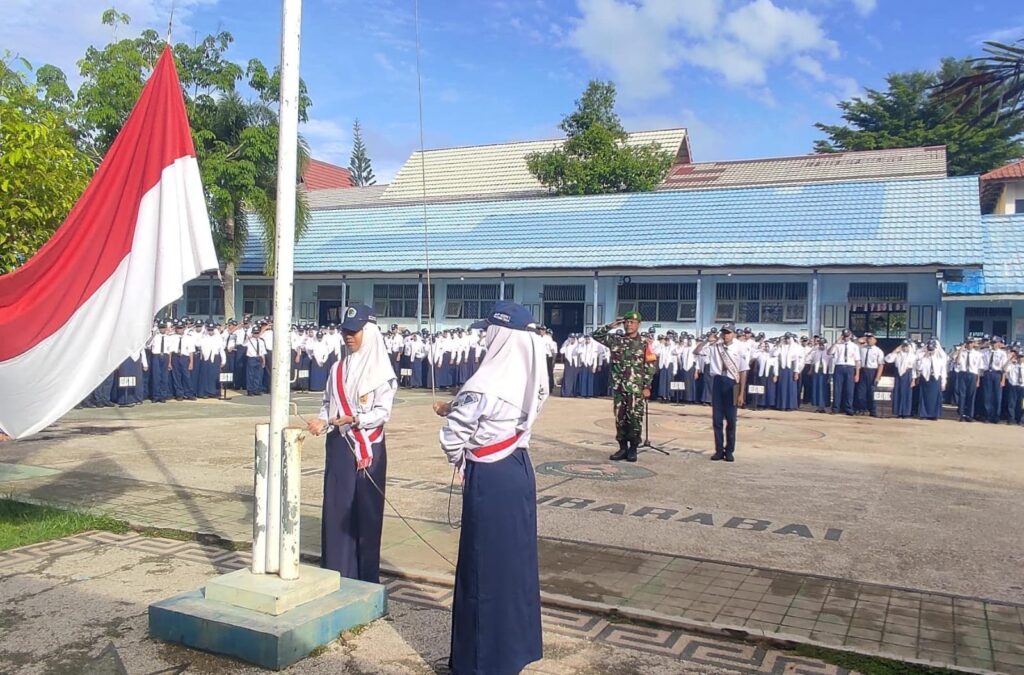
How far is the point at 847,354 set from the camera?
20.0 meters

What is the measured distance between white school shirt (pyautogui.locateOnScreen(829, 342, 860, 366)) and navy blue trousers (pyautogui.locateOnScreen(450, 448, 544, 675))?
17252 millimetres

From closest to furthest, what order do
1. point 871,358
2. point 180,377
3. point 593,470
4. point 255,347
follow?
point 593,470 < point 871,358 < point 180,377 < point 255,347

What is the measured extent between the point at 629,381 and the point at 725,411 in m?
1.38

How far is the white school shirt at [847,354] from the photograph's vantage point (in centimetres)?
1998

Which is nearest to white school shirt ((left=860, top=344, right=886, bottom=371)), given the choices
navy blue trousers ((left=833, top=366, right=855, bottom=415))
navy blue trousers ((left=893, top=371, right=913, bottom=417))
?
navy blue trousers ((left=833, top=366, right=855, bottom=415))

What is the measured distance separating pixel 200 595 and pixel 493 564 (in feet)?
6.69

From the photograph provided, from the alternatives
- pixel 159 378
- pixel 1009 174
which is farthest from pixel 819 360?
pixel 1009 174

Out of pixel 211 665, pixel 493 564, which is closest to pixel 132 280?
pixel 211 665

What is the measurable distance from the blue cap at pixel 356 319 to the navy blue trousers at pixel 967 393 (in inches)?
677

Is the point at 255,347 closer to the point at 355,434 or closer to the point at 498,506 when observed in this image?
the point at 355,434

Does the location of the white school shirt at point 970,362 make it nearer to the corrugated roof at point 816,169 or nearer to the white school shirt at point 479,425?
the corrugated roof at point 816,169

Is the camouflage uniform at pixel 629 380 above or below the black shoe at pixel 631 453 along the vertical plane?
above

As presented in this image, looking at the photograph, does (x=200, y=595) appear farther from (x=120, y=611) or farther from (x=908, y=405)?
(x=908, y=405)

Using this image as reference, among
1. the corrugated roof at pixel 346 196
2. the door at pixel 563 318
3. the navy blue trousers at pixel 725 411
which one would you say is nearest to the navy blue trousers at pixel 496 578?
the navy blue trousers at pixel 725 411
